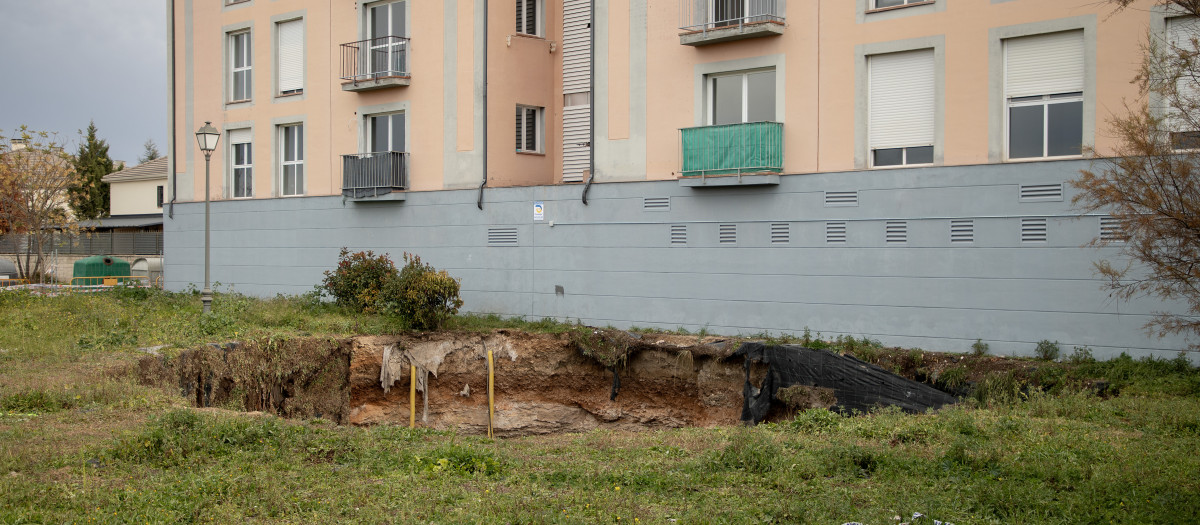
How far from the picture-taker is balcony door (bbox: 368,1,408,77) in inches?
896

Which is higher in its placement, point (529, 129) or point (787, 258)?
point (529, 129)

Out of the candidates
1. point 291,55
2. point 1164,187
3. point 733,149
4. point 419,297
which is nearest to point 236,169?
point 291,55

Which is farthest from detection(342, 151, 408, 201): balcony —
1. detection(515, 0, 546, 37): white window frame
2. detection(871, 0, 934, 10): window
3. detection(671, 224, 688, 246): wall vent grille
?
detection(871, 0, 934, 10): window

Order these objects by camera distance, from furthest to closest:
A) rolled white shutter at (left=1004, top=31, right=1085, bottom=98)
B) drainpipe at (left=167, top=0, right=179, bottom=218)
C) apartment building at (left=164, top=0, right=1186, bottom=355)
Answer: drainpipe at (left=167, top=0, right=179, bottom=218) < apartment building at (left=164, top=0, right=1186, bottom=355) < rolled white shutter at (left=1004, top=31, right=1085, bottom=98)

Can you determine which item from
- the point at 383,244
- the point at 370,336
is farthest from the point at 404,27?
the point at 370,336

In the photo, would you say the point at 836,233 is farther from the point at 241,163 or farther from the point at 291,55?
the point at 241,163

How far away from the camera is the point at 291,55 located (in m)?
25.1

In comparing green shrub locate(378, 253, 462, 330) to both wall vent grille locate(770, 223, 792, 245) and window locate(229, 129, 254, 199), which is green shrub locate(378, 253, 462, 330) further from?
window locate(229, 129, 254, 199)

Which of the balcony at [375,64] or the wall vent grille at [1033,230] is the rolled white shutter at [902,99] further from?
the balcony at [375,64]

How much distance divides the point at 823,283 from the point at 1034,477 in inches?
353

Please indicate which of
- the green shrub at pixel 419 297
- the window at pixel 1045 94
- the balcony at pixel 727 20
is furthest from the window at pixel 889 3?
the green shrub at pixel 419 297

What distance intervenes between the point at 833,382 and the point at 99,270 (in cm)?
3266

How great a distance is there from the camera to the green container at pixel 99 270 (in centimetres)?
3562

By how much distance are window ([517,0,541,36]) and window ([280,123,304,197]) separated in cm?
702
